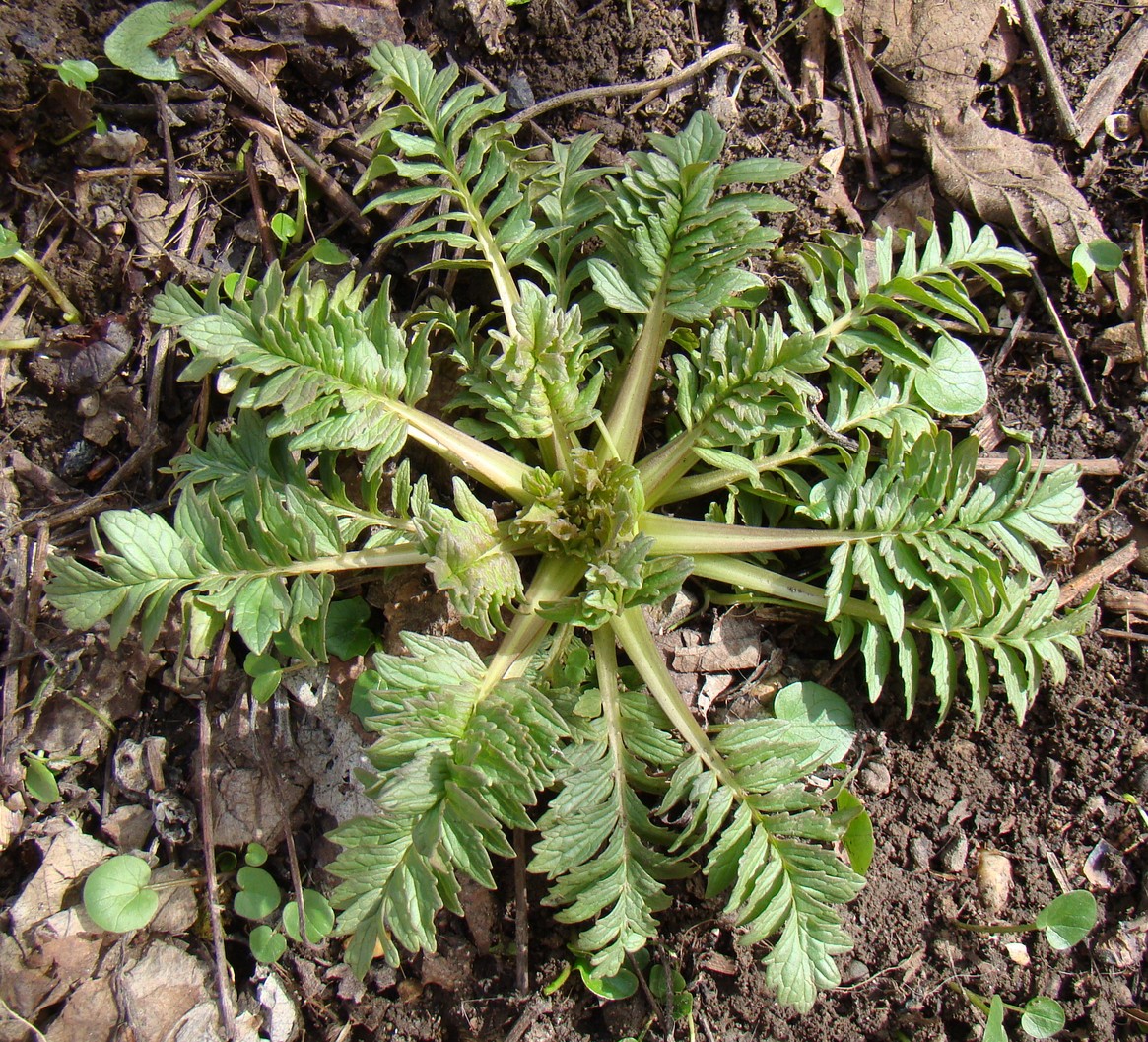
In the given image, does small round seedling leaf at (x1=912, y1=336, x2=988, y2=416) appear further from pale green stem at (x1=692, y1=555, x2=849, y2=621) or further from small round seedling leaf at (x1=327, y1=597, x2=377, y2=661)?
small round seedling leaf at (x1=327, y1=597, x2=377, y2=661)

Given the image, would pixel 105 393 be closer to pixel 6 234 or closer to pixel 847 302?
pixel 6 234

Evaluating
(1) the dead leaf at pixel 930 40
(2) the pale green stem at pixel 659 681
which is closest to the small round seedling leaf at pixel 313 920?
(2) the pale green stem at pixel 659 681

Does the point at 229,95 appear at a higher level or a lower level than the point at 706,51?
lower

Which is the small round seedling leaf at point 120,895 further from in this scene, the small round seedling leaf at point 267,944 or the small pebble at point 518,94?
the small pebble at point 518,94

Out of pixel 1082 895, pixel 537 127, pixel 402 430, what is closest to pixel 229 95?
pixel 537 127

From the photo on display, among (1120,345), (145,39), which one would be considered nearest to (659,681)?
(1120,345)

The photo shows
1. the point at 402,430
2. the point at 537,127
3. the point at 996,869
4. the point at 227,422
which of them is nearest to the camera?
the point at 402,430
